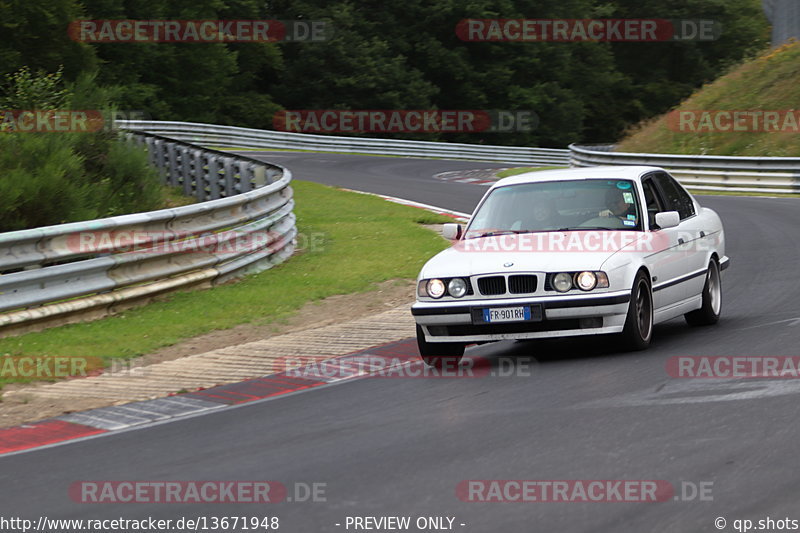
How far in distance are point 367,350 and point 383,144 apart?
38.6 metres

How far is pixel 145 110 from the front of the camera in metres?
56.0

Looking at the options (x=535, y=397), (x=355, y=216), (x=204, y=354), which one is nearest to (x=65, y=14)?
(x=355, y=216)

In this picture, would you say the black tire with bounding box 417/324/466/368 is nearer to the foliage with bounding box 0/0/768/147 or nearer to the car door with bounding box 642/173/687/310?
the car door with bounding box 642/173/687/310

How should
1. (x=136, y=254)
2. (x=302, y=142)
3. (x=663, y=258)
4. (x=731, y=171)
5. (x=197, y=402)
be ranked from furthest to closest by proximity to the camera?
(x=302, y=142) < (x=731, y=171) < (x=136, y=254) < (x=663, y=258) < (x=197, y=402)

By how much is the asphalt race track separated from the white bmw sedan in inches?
14.3

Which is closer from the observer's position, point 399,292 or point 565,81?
point 399,292

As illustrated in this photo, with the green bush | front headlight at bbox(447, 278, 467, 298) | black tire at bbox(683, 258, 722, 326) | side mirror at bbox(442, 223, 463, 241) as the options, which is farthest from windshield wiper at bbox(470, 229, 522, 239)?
the green bush

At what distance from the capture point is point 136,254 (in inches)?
491

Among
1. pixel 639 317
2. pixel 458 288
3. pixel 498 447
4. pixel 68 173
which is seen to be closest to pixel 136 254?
pixel 458 288

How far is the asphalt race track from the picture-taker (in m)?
5.51

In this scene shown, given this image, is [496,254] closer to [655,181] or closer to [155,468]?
[655,181]

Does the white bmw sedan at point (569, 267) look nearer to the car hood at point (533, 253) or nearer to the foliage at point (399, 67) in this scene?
the car hood at point (533, 253)

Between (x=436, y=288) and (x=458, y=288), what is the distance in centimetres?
19

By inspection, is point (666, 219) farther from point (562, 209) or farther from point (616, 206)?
point (562, 209)
